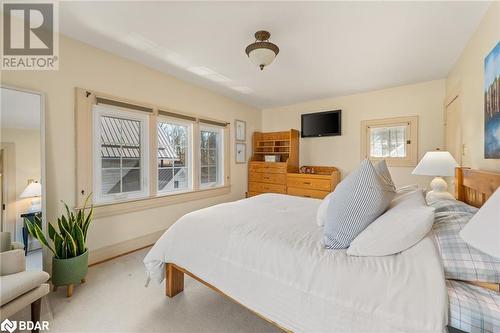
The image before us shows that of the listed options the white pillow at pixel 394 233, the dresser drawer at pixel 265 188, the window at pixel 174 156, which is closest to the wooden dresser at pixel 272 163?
the dresser drawer at pixel 265 188

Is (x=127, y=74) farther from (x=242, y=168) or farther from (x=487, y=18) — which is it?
(x=487, y=18)

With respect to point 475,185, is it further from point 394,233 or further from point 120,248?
point 120,248

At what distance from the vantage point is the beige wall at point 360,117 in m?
3.30

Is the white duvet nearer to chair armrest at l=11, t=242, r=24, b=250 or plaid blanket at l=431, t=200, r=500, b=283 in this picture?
plaid blanket at l=431, t=200, r=500, b=283

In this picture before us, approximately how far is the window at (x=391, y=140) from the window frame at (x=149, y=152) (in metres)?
2.66

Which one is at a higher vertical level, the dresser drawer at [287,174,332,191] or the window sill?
the dresser drawer at [287,174,332,191]

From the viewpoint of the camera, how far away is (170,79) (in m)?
3.19

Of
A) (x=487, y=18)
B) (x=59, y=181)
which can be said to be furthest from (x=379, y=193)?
(x=59, y=181)

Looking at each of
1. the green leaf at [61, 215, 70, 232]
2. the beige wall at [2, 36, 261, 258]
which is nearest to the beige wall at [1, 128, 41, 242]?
the beige wall at [2, 36, 261, 258]

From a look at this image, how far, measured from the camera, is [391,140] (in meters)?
3.65

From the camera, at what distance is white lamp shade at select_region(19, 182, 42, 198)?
1901 mm

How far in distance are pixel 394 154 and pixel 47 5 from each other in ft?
15.2

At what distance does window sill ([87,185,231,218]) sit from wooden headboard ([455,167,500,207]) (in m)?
3.20

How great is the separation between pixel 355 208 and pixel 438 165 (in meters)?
1.68
